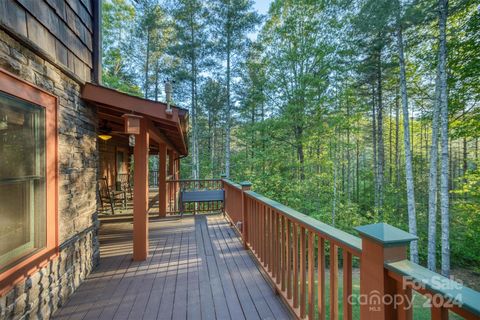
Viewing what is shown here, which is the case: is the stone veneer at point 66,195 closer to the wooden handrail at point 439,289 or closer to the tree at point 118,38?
the wooden handrail at point 439,289

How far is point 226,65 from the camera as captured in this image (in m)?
10.7

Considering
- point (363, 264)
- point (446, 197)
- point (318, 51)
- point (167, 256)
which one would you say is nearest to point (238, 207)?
point (167, 256)

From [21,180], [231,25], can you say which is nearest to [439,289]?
[21,180]

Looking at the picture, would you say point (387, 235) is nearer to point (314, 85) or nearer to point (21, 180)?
point (21, 180)

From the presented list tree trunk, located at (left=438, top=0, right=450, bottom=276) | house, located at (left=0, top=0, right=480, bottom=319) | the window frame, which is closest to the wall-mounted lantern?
house, located at (left=0, top=0, right=480, bottom=319)

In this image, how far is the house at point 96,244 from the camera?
1091 millimetres

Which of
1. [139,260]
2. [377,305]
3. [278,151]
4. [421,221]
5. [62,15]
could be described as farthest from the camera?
[421,221]

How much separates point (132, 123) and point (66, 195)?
1128 mm

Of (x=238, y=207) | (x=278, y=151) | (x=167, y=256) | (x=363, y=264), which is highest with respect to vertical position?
(x=278, y=151)

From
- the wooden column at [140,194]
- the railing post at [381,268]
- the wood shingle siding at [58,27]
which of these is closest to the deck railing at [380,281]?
the railing post at [381,268]

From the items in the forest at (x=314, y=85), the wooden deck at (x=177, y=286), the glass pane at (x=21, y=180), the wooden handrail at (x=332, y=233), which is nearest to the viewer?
the wooden handrail at (x=332, y=233)

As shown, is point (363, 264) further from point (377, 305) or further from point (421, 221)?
point (421, 221)

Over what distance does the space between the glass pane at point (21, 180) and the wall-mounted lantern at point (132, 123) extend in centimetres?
101

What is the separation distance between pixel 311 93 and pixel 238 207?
7127mm
